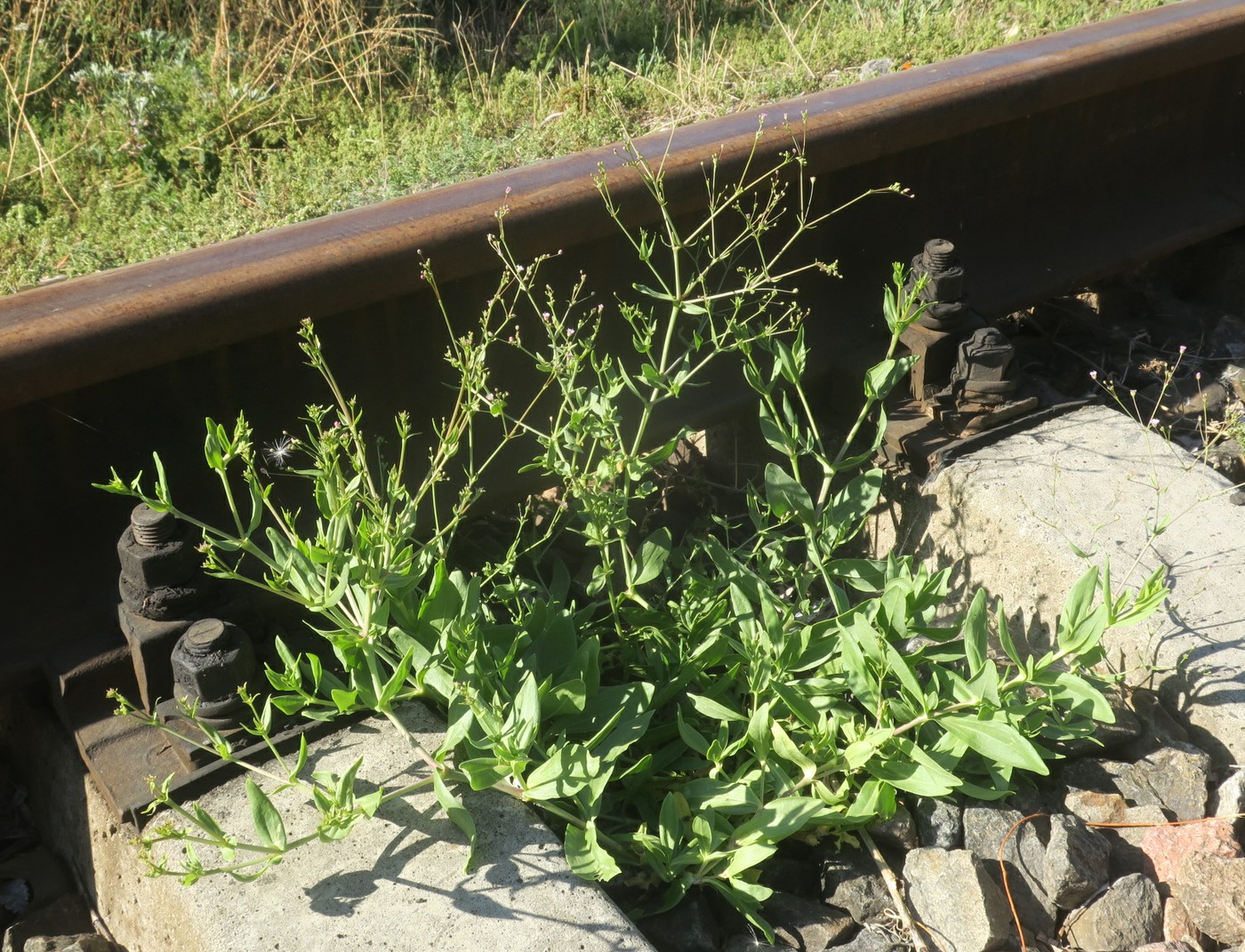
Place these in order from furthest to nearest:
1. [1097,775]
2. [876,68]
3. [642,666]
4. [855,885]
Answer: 1. [876,68]
2. [642,666]
3. [1097,775]
4. [855,885]

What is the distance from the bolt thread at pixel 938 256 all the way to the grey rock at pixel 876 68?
2056 millimetres

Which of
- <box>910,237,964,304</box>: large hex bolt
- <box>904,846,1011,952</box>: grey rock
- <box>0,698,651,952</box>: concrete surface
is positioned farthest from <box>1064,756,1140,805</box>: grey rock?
<box>910,237,964,304</box>: large hex bolt

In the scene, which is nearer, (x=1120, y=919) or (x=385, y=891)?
(x=385, y=891)

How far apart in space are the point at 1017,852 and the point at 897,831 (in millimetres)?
237

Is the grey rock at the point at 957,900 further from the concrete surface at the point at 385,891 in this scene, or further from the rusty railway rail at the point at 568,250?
the rusty railway rail at the point at 568,250

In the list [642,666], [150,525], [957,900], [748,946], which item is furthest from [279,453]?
[957,900]

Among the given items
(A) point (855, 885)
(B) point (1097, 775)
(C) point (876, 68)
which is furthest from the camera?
(C) point (876, 68)

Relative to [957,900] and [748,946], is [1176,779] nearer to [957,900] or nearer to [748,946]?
[957,900]

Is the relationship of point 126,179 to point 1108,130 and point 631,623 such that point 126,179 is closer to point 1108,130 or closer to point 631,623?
point 631,623

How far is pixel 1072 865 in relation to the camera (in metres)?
2.34

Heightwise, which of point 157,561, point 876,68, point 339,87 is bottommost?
point 157,561

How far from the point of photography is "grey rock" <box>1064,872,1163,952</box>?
2318 mm

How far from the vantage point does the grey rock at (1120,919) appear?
7.61 ft

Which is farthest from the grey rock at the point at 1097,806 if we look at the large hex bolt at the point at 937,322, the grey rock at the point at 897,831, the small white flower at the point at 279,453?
the small white flower at the point at 279,453
